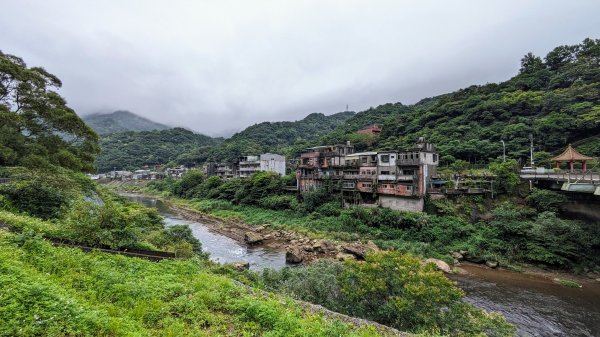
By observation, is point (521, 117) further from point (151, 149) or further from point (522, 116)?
point (151, 149)

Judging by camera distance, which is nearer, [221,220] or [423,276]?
[423,276]

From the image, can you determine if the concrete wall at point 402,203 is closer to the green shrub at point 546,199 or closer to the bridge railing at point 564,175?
the green shrub at point 546,199

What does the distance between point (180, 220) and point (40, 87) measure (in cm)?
3211

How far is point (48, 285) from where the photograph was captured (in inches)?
238

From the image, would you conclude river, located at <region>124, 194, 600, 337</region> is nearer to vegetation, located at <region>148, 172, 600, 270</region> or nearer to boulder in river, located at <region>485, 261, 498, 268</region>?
boulder in river, located at <region>485, 261, 498, 268</region>

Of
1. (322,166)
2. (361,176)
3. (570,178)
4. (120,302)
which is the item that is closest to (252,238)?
(361,176)

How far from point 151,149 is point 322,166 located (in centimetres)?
12033

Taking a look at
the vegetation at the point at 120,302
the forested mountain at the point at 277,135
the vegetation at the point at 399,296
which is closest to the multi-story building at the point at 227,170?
the forested mountain at the point at 277,135

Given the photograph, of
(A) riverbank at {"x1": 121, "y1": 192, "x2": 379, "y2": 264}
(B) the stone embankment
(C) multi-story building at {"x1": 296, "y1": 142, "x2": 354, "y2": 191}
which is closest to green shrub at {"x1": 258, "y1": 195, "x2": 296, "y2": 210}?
(C) multi-story building at {"x1": 296, "y1": 142, "x2": 354, "y2": 191}

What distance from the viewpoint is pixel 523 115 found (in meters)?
48.5

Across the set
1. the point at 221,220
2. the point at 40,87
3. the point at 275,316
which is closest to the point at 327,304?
the point at 275,316

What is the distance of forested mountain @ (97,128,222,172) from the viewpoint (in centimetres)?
11921

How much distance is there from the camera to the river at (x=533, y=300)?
633 inches

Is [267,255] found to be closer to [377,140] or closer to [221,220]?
[221,220]
